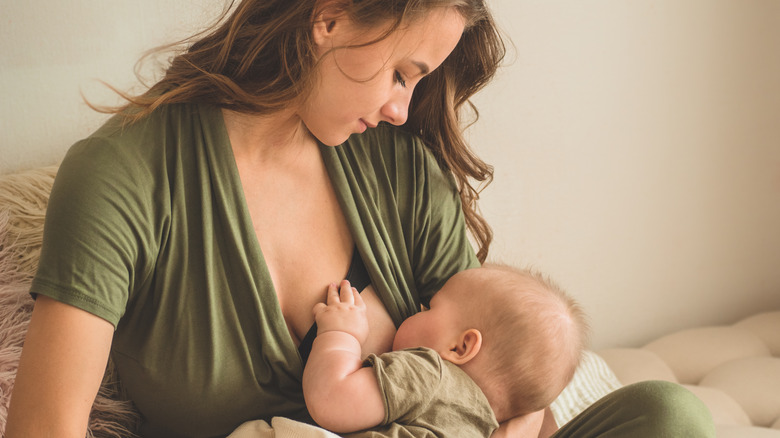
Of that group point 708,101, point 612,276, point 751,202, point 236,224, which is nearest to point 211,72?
point 236,224

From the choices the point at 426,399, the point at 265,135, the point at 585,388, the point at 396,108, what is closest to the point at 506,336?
the point at 426,399

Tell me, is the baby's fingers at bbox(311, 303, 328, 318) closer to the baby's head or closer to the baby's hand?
the baby's hand

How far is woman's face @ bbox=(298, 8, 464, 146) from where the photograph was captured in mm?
1186

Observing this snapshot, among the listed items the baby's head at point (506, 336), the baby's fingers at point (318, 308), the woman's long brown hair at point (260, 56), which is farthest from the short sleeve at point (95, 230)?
the baby's head at point (506, 336)

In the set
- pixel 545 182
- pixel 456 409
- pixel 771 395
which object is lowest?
A: pixel 771 395

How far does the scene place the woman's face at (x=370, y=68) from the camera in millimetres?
1186

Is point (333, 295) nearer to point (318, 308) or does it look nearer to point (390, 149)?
point (318, 308)

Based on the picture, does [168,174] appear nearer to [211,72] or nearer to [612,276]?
[211,72]

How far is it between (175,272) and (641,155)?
1.72 m

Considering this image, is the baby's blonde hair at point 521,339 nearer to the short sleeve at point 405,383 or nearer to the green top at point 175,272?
the short sleeve at point 405,383

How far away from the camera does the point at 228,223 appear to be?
1.24 metres

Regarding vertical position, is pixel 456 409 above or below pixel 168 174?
below

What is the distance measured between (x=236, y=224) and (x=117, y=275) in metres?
0.22

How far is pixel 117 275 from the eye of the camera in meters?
1.10
